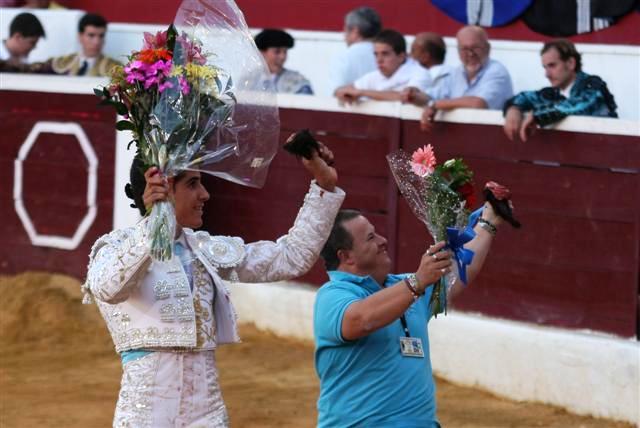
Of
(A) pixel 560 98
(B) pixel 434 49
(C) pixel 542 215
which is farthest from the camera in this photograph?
(B) pixel 434 49

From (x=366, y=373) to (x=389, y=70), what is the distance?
4.84 metres

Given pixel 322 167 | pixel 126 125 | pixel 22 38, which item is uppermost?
pixel 22 38

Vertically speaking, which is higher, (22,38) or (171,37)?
(22,38)

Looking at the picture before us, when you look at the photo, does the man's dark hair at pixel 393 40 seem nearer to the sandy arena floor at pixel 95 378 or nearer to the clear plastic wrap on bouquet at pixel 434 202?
the sandy arena floor at pixel 95 378

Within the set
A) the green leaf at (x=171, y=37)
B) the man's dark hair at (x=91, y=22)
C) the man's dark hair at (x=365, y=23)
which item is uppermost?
the man's dark hair at (x=91, y=22)

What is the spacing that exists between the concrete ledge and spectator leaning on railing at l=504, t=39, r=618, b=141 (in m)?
1.08

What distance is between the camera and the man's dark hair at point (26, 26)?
38.5ft

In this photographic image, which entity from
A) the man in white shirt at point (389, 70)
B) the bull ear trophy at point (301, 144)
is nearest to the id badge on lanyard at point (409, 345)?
the bull ear trophy at point (301, 144)

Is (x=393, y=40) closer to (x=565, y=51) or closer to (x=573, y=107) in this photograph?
(x=565, y=51)

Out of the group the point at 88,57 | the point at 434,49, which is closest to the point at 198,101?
the point at 434,49

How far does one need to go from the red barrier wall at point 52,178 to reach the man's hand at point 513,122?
135 inches

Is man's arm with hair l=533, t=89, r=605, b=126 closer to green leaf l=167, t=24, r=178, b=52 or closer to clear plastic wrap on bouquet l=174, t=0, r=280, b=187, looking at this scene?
clear plastic wrap on bouquet l=174, t=0, r=280, b=187

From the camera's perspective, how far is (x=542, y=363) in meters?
7.59

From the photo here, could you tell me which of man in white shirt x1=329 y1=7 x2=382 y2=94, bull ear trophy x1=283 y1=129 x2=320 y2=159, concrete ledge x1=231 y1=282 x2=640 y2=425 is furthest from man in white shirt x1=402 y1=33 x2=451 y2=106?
bull ear trophy x1=283 y1=129 x2=320 y2=159
